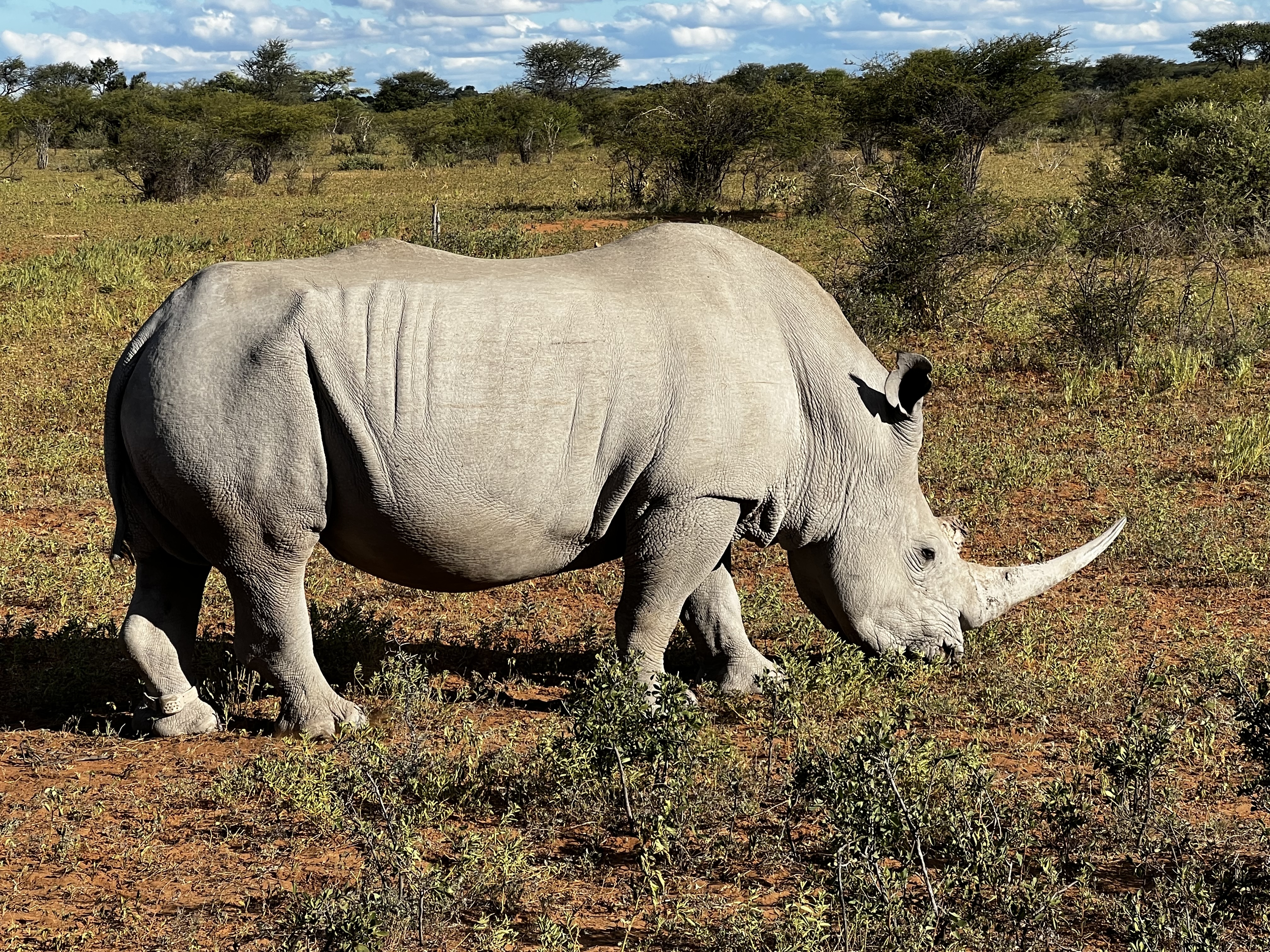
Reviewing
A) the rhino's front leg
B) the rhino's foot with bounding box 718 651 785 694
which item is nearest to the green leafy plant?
the rhino's foot with bounding box 718 651 785 694

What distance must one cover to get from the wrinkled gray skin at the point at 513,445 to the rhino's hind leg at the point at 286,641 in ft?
0.03

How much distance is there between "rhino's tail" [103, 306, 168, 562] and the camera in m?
4.67

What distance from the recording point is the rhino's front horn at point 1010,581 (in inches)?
218

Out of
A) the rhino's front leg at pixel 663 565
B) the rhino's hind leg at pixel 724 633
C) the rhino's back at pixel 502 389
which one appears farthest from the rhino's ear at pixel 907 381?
the rhino's hind leg at pixel 724 633

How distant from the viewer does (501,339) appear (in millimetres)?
4672

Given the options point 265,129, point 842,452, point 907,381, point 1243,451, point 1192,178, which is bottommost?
point 1243,451

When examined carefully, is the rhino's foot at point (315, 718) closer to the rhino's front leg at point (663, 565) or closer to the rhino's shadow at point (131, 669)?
the rhino's shadow at point (131, 669)

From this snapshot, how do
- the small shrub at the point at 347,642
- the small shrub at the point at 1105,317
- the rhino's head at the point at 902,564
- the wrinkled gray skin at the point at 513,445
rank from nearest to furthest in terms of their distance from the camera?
the wrinkled gray skin at the point at 513,445 → the rhino's head at the point at 902,564 → the small shrub at the point at 347,642 → the small shrub at the point at 1105,317

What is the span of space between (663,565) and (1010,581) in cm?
157

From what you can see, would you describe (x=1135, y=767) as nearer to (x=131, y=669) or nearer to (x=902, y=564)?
(x=902, y=564)

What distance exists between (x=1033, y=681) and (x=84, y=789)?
12.2ft

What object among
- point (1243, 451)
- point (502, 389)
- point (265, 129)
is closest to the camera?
point (502, 389)

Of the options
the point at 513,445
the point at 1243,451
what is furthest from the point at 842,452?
the point at 1243,451

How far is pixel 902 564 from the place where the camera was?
5418mm
